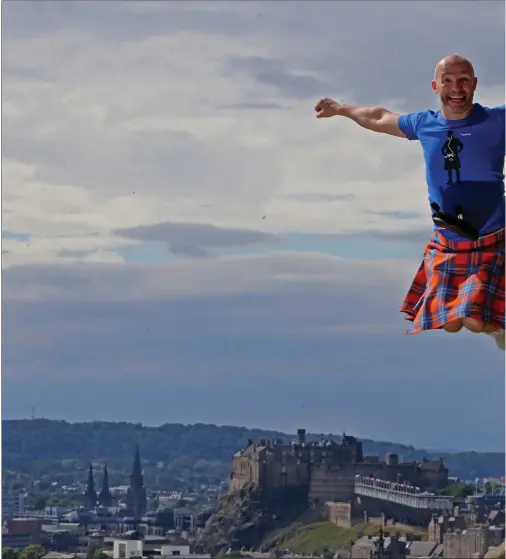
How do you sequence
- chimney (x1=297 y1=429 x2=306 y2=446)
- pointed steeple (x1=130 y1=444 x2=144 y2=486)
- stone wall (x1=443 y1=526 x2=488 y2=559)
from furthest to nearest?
1. chimney (x1=297 y1=429 x2=306 y2=446)
2. pointed steeple (x1=130 y1=444 x2=144 y2=486)
3. stone wall (x1=443 y1=526 x2=488 y2=559)

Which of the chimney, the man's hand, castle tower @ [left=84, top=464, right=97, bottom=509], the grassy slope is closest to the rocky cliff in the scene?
the grassy slope

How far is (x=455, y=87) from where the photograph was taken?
2.05 m

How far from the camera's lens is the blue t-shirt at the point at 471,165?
6.72 ft

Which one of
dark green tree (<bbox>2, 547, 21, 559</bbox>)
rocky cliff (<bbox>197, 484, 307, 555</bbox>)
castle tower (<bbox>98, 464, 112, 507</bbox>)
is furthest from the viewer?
rocky cliff (<bbox>197, 484, 307, 555</bbox>)

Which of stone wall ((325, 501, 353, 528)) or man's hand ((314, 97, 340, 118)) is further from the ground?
man's hand ((314, 97, 340, 118))

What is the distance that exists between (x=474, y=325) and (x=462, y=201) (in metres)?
0.20

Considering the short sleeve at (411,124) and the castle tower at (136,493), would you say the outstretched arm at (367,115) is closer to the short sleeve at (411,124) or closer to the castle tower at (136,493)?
the short sleeve at (411,124)

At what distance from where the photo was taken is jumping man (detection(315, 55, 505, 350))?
6.73 feet

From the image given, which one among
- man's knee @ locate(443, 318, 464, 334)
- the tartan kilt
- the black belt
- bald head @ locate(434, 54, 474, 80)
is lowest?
man's knee @ locate(443, 318, 464, 334)

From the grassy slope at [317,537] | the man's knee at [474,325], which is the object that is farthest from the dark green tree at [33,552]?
the man's knee at [474,325]

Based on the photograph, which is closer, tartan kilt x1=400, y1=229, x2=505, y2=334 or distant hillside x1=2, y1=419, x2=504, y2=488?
tartan kilt x1=400, y1=229, x2=505, y2=334

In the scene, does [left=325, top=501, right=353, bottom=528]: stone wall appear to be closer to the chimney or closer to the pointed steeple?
the chimney

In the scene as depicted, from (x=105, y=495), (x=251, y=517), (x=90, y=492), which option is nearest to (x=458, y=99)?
(x=90, y=492)

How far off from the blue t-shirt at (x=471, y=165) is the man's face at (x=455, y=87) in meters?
0.02
